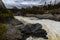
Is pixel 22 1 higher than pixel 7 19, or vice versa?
pixel 7 19

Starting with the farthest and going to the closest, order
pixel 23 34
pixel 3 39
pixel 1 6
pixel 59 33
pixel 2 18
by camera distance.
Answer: pixel 1 6
pixel 2 18
pixel 59 33
pixel 23 34
pixel 3 39

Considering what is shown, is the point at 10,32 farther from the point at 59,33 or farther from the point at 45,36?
the point at 59,33

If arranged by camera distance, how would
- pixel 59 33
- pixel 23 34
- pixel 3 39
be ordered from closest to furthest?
pixel 3 39
pixel 23 34
pixel 59 33

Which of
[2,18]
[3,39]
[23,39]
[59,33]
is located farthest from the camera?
[2,18]

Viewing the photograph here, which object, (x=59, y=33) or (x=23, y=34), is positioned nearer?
(x=23, y=34)

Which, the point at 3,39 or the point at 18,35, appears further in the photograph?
the point at 18,35

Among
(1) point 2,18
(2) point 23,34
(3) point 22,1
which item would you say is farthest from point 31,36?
(3) point 22,1

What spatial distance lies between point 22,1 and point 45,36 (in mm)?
43087

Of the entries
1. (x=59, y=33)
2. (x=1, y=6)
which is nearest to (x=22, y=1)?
(x=1, y=6)

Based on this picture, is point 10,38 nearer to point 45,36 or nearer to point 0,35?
point 0,35

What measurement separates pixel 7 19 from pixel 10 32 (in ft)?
20.5

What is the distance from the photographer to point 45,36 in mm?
18438

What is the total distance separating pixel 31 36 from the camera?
60.5 feet

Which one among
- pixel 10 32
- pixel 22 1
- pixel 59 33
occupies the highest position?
pixel 10 32
